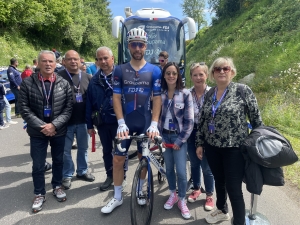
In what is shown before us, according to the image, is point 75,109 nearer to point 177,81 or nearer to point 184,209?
point 177,81

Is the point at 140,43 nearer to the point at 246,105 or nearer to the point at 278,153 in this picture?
the point at 246,105

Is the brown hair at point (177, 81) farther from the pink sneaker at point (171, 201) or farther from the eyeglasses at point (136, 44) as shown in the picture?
the pink sneaker at point (171, 201)

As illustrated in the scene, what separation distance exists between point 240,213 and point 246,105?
1138mm

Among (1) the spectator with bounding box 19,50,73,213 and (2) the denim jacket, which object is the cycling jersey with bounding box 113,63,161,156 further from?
(1) the spectator with bounding box 19,50,73,213

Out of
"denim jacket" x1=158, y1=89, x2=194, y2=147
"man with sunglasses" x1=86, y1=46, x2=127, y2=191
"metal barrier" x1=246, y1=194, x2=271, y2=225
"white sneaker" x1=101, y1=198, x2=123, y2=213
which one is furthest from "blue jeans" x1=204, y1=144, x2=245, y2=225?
"man with sunglasses" x1=86, y1=46, x2=127, y2=191

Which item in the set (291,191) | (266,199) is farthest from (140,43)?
(291,191)

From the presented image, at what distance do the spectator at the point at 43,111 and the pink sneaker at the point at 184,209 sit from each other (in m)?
1.65

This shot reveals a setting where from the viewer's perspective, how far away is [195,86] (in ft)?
10.3

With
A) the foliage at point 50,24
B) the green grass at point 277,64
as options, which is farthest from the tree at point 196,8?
the green grass at point 277,64

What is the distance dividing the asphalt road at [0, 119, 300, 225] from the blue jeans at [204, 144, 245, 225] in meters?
0.47

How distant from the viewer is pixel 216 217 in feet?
9.49

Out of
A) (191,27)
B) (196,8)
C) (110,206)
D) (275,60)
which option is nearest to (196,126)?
(110,206)

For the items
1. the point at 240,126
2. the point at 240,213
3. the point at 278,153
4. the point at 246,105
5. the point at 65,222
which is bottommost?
the point at 65,222

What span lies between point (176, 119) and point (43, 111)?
1.74 meters
